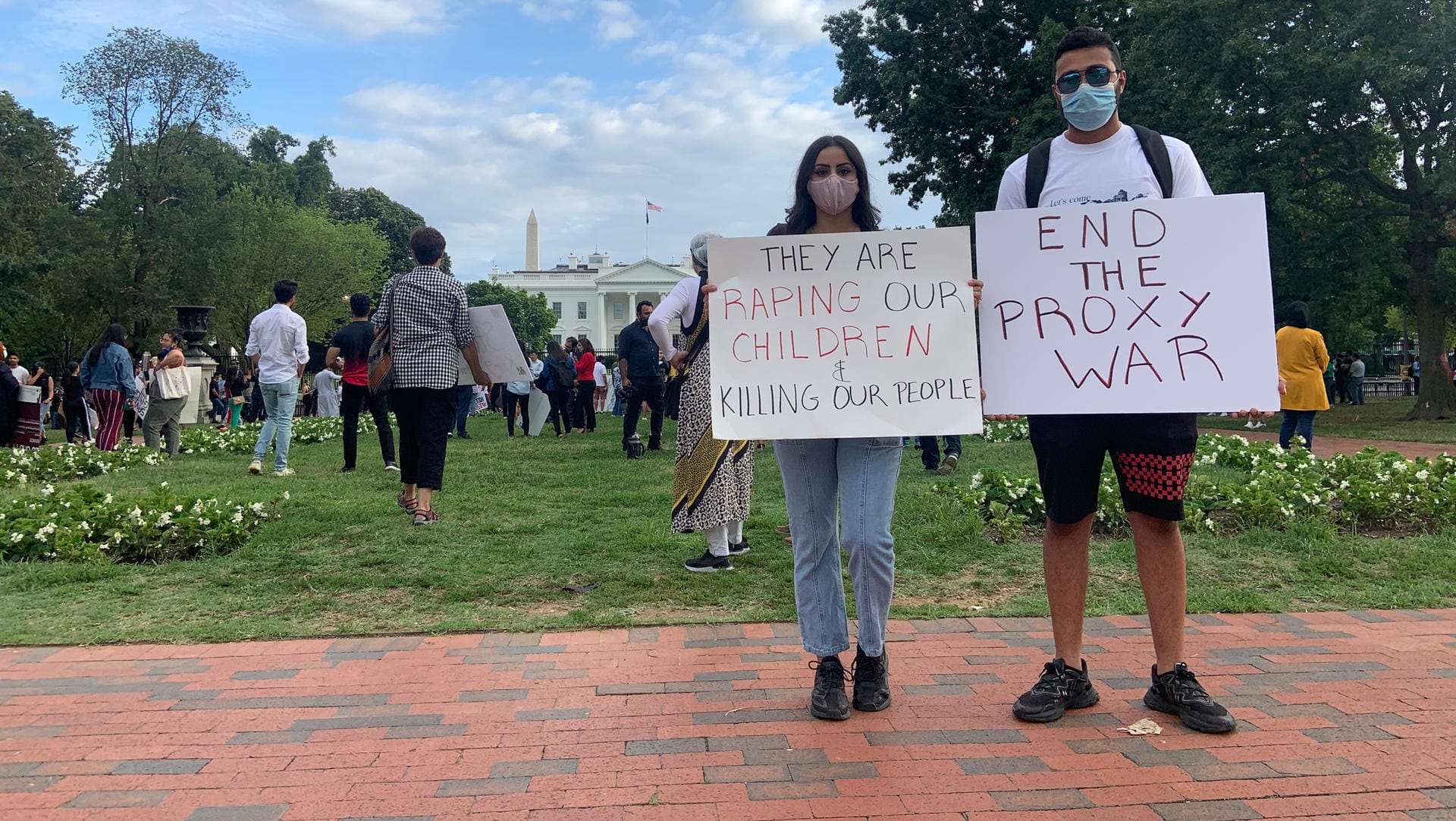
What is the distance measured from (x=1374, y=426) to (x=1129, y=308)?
751 inches

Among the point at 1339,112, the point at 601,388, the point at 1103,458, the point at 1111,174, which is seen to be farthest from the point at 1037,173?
the point at 601,388

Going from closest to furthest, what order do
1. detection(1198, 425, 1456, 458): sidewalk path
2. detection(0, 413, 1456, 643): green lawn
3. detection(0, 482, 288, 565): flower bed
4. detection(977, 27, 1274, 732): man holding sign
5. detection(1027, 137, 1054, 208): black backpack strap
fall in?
detection(977, 27, 1274, 732): man holding sign < detection(1027, 137, 1054, 208): black backpack strap < detection(0, 413, 1456, 643): green lawn < detection(0, 482, 288, 565): flower bed < detection(1198, 425, 1456, 458): sidewalk path

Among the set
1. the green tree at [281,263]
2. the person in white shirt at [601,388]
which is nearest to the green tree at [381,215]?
the green tree at [281,263]

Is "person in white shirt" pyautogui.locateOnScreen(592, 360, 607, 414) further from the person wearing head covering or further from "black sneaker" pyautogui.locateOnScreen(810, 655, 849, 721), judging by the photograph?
"black sneaker" pyautogui.locateOnScreen(810, 655, 849, 721)

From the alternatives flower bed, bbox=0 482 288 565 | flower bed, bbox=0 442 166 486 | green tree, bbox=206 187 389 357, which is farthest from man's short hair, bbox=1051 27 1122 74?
green tree, bbox=206 187 389 357

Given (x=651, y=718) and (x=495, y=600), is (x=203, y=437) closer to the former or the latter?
(x=495, y=600)

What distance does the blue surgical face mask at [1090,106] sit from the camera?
3.05m

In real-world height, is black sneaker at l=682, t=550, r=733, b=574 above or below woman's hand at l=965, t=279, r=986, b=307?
below

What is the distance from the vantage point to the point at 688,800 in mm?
2537

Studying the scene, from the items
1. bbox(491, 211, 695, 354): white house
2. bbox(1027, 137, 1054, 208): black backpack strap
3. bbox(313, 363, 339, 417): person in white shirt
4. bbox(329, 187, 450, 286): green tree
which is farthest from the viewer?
bbox(491, 211, 695, 354): white house

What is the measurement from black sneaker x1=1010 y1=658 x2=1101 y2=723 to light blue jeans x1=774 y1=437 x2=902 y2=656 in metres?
0.47

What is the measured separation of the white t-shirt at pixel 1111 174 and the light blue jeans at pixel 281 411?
756cm

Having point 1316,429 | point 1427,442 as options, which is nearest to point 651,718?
point 1427,442

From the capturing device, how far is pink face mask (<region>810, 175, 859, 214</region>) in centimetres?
325
